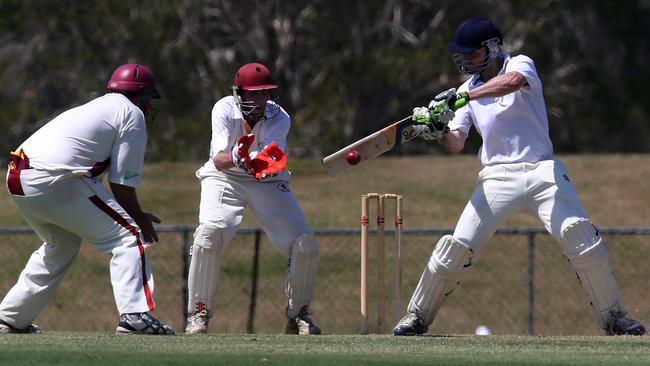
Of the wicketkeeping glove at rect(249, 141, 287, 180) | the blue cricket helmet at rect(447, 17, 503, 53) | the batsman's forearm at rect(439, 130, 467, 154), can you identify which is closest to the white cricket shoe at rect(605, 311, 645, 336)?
the batsman's forearm at rect(439, 130, 467, 154)

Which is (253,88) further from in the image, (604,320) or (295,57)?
(295,57)

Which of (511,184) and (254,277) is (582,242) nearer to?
(511,184)

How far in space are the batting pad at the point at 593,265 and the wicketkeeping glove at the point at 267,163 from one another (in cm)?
184

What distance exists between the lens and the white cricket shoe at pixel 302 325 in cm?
927

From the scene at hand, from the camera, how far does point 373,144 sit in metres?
8.90

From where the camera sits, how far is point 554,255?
14.8 meters

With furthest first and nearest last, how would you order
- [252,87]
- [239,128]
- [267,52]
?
[267,52], [239,128], [252,87]

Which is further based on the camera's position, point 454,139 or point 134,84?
point 454,139

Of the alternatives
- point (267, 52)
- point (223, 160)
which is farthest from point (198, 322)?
point (267, 52)

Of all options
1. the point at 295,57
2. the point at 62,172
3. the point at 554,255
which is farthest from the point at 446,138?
the point at 295,57

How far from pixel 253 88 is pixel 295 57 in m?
18.9

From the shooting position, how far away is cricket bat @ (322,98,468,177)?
29.0 feet

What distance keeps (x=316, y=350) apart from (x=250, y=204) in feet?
7.88

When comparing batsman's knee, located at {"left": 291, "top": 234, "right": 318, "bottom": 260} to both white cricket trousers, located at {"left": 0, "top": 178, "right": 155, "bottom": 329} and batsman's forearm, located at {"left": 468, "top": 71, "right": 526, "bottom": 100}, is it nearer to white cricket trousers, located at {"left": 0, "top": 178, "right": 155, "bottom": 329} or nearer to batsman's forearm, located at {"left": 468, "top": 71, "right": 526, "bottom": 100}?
white cricket trousers, located at {"left": 0, "top": 178, "right": 155, "bottom": 329}
